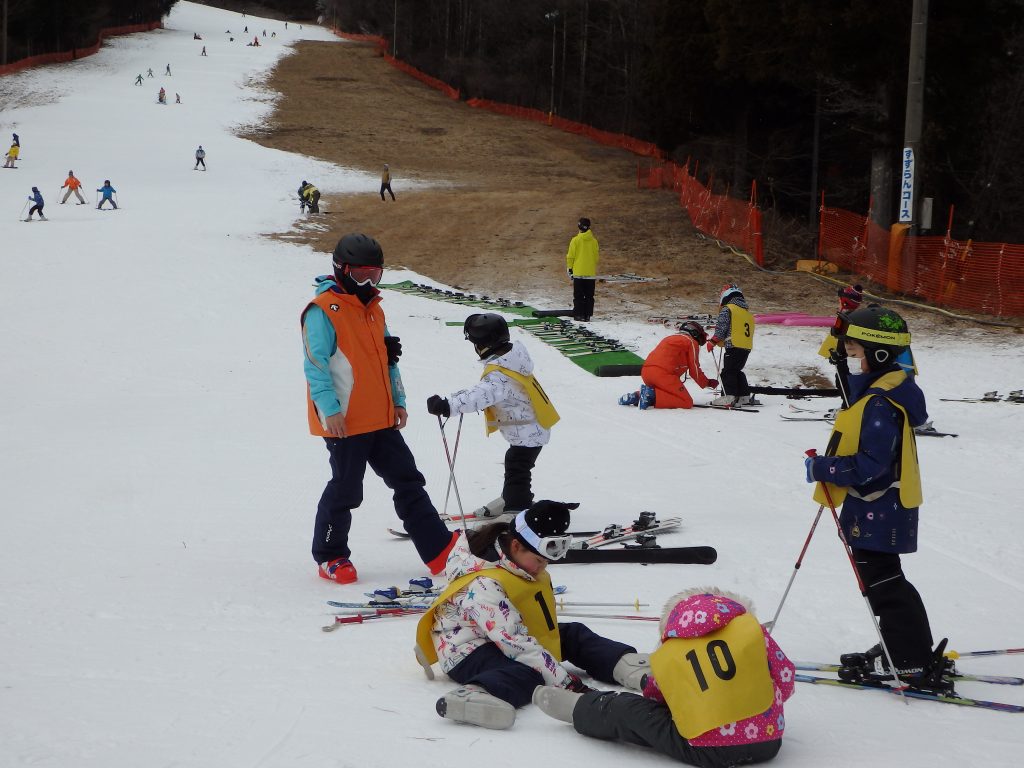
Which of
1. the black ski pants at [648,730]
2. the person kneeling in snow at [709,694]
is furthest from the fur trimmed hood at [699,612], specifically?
the black ski pants at [648,730]

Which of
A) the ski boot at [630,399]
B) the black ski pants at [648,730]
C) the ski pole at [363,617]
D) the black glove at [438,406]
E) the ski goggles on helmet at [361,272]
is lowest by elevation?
the ski boot at [630,399]

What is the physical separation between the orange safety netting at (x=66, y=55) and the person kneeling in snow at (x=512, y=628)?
5773 centimetres

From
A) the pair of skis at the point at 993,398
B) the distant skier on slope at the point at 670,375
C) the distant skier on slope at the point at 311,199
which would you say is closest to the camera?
the distant skier on slope at the point at 670,375

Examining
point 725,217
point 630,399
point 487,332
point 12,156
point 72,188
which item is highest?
point 12,156

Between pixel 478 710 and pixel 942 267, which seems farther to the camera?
pixel 942 267

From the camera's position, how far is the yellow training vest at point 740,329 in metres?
12.3

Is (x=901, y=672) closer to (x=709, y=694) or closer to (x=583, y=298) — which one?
(x=709, y=694)

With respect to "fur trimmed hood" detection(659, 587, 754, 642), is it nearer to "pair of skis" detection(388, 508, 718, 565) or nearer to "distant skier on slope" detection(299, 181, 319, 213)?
"pair of skis" detection(388, 508, 718, 565)

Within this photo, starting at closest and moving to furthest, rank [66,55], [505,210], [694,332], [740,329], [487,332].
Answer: [487,332], [694,332], [740,329], [505,210], [66,55]

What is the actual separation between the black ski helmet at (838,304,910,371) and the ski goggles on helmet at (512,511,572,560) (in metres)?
1.55

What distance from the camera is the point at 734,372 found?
12227 millimetres

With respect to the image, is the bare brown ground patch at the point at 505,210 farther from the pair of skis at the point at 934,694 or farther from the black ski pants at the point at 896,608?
the black ski pants at the point at 896,608

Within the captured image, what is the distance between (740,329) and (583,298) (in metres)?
5.74

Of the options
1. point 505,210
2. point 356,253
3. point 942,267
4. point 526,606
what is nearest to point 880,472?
point 526,606
